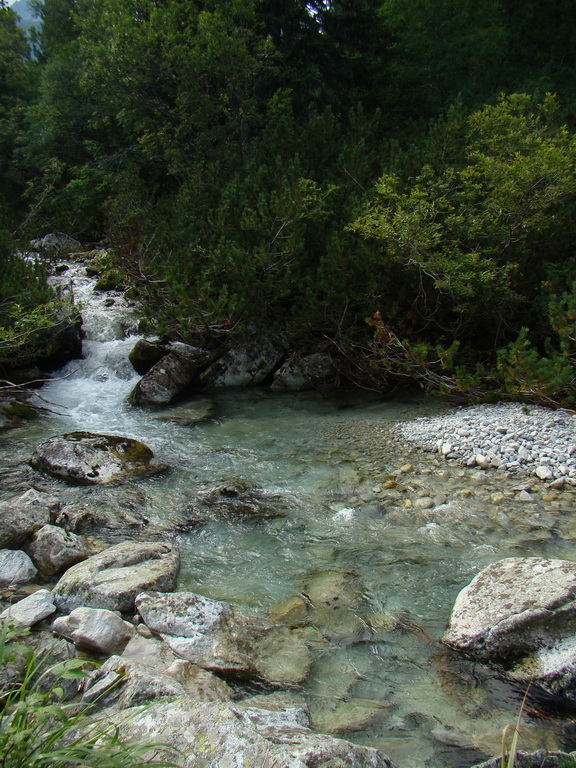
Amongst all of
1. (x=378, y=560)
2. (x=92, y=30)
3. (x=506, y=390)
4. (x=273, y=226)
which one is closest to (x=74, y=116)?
(x=92, y=30)

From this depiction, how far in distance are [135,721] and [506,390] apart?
707 centimetres

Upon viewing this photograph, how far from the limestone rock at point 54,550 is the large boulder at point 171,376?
5.03 metres

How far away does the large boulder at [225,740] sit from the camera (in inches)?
89.2

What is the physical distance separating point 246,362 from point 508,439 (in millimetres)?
→ 5854

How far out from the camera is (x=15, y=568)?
442cm

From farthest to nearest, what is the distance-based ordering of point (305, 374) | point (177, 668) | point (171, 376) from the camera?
1. point (305, 374)
2. point (171, 376)
3. point (177, 668)

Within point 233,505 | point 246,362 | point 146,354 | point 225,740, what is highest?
point 146,354

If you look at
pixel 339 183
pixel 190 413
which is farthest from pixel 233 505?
pixel 339 183

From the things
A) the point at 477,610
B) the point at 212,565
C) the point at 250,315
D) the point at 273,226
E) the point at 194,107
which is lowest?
the point at 212,565

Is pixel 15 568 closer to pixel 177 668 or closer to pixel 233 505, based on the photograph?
pixel 177 668

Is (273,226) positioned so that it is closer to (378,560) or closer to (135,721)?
(378,560)

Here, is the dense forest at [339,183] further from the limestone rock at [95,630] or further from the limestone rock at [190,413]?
the limestone rock at [95,630]

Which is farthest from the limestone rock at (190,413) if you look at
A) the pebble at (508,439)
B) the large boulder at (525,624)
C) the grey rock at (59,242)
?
the grey rock at (59,242)

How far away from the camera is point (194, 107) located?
15453 millimetres
